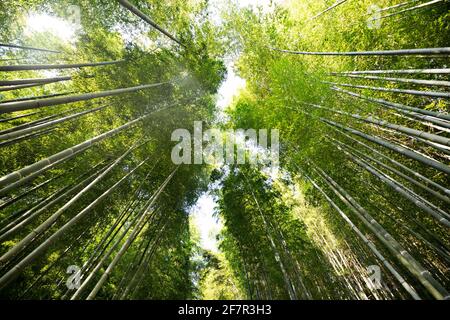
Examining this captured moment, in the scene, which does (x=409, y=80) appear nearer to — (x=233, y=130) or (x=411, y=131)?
(x=411, y=131)

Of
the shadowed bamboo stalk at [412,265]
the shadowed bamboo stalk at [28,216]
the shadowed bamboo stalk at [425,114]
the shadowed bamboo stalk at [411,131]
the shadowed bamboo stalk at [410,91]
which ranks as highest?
the shadowed bamboo stalk at [410,91]

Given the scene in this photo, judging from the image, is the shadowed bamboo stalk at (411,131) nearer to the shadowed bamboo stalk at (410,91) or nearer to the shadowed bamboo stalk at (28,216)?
the shadowed bamboo stalk at (410,91)

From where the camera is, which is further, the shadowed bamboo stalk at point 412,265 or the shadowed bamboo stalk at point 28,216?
the shadowed bamboo stalk at point 28,216

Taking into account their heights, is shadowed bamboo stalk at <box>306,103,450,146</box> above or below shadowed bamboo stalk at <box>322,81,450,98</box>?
below

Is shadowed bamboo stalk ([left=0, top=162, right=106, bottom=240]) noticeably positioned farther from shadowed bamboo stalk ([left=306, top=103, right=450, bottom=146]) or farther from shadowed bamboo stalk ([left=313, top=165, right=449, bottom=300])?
shadowed bamboo stalk ([left=306, top=103, right=450, bottom=146])

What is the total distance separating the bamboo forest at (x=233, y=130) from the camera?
375 centimetres

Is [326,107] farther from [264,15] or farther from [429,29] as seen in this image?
[264,15]

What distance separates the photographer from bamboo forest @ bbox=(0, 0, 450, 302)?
3.75 m

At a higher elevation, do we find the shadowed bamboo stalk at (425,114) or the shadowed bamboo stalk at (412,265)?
the shadowed bamboo stalk at (425,114)

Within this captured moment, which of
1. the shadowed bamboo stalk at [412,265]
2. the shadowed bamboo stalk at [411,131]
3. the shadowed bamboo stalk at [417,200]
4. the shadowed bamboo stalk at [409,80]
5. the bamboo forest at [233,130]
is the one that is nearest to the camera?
the shadowed bamboo stalk at [412,265]

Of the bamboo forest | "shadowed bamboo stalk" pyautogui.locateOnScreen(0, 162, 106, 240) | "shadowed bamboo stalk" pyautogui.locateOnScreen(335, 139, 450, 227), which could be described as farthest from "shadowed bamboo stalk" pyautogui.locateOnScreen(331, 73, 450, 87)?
"shadowed bamboo stalk" pyautogui.locateOnScreen(0, 162, 106, 240)

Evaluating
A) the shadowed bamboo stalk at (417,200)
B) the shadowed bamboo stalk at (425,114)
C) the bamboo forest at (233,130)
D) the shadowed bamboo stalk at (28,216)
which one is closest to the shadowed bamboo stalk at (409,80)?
the bamboo forest at (233,130)

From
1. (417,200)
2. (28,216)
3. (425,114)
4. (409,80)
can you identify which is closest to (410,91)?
(409,80)

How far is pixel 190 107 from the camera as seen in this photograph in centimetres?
570
